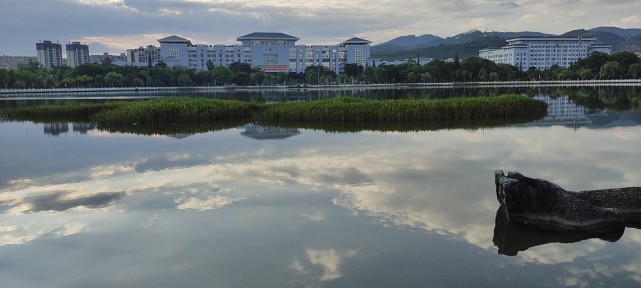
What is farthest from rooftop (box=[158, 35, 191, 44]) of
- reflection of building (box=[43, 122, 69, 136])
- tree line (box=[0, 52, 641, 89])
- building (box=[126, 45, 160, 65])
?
reflection of building (box=[43, 122, 69, 136])

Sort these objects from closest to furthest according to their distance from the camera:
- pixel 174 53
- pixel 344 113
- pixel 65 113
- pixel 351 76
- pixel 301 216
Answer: pixel 301 216, pixel 344 113, pixel 65 113, pixel 351 76, pixel 174 53

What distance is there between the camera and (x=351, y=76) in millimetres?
103375

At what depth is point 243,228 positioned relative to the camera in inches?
375

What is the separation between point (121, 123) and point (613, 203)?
23.7 m

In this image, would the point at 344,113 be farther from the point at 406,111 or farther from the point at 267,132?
the point at 267,132

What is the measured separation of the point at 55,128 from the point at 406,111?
17191 millimetres

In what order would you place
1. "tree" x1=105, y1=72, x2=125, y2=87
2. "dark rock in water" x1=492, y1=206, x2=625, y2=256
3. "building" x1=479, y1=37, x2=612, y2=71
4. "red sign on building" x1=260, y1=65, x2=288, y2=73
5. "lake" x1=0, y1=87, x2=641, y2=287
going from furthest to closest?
"building" x1=479, y1=37, x2=612, y2=71 < "red sign on building" x1=260, y1=65, x2=288, y2=73 < "tree" x1=105, y1=72, x2=125, y2=87 < "dark rock in water" x1=492, y1=206, x2=625, y2=256 < "lake" x1=0, y1=87, x2=641, y2=287

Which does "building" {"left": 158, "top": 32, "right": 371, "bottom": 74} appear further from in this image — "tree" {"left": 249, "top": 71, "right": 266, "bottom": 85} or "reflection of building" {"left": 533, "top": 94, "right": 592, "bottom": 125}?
"reflection of building" {"left": 533, "top": 94, "right": 592, "bottom": 125}

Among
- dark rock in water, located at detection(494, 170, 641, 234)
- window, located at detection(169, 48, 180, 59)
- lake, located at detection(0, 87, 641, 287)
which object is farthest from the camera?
window, located at detection(169, 48, 180, 59)

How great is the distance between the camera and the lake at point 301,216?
7648 millimetres

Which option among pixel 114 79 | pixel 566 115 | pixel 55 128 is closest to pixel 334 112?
pixel 566 115

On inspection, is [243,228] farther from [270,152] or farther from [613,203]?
[270,152]

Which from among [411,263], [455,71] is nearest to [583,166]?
[411,263]

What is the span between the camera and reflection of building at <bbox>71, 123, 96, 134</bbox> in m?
24.9
